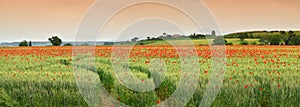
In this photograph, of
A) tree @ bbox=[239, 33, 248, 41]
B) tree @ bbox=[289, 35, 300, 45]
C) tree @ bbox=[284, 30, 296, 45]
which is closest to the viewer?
tree @ bbox=[289, 35, 300, 45]

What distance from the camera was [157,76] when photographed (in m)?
9.48

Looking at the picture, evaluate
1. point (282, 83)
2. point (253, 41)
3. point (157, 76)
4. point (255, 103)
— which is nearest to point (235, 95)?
point (255, 103)

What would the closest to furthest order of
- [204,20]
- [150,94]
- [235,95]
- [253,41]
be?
[235,95] < [150,94] < [204,20] < [253,41]

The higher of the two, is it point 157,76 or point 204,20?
point 204,20

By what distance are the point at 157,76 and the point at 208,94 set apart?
204cm

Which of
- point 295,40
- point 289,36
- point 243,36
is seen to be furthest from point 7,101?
point 243,36

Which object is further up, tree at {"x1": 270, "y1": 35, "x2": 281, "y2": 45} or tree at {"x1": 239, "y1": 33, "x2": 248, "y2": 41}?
tree at {"x1": 239, "y1": 33, "x2": 248, "y2": 41}

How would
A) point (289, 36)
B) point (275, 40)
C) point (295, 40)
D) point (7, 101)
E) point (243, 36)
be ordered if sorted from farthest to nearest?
point (243, 36), point (289, 36), point (275, 40), point (295, 40), point (7, 101)

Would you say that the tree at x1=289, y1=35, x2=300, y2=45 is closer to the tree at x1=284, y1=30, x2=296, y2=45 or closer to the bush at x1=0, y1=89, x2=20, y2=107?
the tree at x1=284, y1=30, x2=296, y2=45

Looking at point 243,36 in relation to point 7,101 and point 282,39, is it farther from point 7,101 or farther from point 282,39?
point 7,101

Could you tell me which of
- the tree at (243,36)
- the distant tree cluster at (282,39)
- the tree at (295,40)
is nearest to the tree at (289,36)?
the distant tree cluster at (282,39)

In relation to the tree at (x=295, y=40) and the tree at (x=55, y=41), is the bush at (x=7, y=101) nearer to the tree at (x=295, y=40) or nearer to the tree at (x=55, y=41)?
the tree at (x=55, y=41)

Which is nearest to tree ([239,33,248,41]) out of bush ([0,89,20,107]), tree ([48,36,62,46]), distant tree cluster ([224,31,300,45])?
distant tree cluster ([224,31,300,45])

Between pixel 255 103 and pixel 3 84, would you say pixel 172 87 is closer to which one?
pixel 255 103
